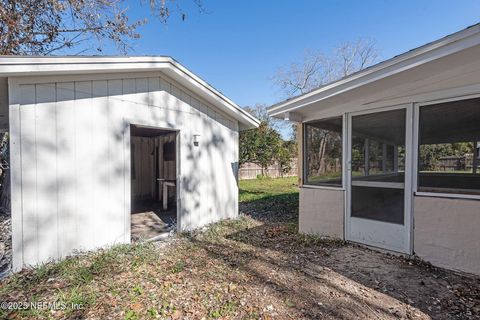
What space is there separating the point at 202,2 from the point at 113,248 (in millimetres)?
5265

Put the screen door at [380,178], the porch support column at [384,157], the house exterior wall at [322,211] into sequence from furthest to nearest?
the house exterior wall at [322,211], the porch support column at [384,157], the screen door at [380,178]

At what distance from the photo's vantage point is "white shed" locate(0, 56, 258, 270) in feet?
10.1

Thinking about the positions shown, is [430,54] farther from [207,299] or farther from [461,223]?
[207,299]

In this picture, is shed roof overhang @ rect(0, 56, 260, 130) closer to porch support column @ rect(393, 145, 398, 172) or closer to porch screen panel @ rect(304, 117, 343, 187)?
porch screen panel @ rect(304, 117, 343, 187)

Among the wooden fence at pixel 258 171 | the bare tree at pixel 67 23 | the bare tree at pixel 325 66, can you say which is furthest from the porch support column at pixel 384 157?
the bare tree at pixel 325 66

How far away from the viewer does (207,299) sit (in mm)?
2576

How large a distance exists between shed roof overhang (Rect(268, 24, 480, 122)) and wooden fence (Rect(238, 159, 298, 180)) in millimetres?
10941

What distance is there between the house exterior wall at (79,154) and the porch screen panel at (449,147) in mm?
4230

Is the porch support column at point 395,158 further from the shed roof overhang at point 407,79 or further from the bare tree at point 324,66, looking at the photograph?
the bare tree at point 324,66

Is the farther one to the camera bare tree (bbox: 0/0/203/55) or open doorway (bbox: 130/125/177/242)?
open doorway (bbox: 130/125/177/242)

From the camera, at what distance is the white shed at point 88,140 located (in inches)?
121

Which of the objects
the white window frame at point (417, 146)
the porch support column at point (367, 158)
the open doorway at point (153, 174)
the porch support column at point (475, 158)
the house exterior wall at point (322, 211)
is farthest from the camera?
the open doorway at point (153, 174)

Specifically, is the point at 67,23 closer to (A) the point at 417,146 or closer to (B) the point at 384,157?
(B) the point at 384,157

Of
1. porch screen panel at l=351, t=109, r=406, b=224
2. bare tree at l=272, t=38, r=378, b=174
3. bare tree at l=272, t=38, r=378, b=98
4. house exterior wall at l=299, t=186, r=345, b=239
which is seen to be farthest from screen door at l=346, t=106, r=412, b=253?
bare tree at l=272, t=38, r=378, b=174
